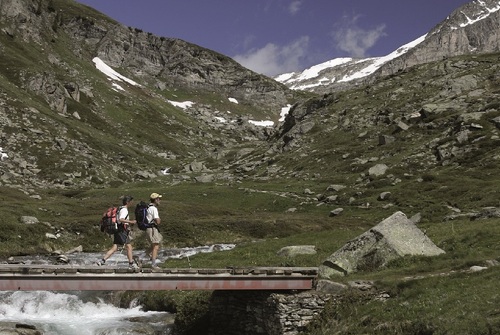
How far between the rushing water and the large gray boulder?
32.1ft

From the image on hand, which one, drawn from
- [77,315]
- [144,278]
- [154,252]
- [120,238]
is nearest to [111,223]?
[120,238]

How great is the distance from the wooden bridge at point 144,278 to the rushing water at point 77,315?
460 centimetres

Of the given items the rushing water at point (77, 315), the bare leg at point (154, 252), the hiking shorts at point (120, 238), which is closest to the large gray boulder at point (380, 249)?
the bare leg at point (154, 252)

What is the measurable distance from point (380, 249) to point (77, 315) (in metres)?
17.7

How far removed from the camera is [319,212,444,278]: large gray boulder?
2697 cm

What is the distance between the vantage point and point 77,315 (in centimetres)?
2970

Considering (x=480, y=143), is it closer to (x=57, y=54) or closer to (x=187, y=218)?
(x=187, y=218)

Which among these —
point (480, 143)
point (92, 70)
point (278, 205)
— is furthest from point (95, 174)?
point (92, 70)

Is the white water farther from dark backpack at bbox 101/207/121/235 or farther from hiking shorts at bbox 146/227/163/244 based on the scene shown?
dark backpack at bbox 101/207/121/235

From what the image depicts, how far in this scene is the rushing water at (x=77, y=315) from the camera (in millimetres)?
26453

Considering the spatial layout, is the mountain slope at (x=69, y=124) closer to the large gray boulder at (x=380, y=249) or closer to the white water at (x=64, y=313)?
the white water at (x=64, y=313)

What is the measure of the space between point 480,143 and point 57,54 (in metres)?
151

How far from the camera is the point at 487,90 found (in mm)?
103000

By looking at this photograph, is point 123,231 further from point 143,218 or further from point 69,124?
point 69,124
